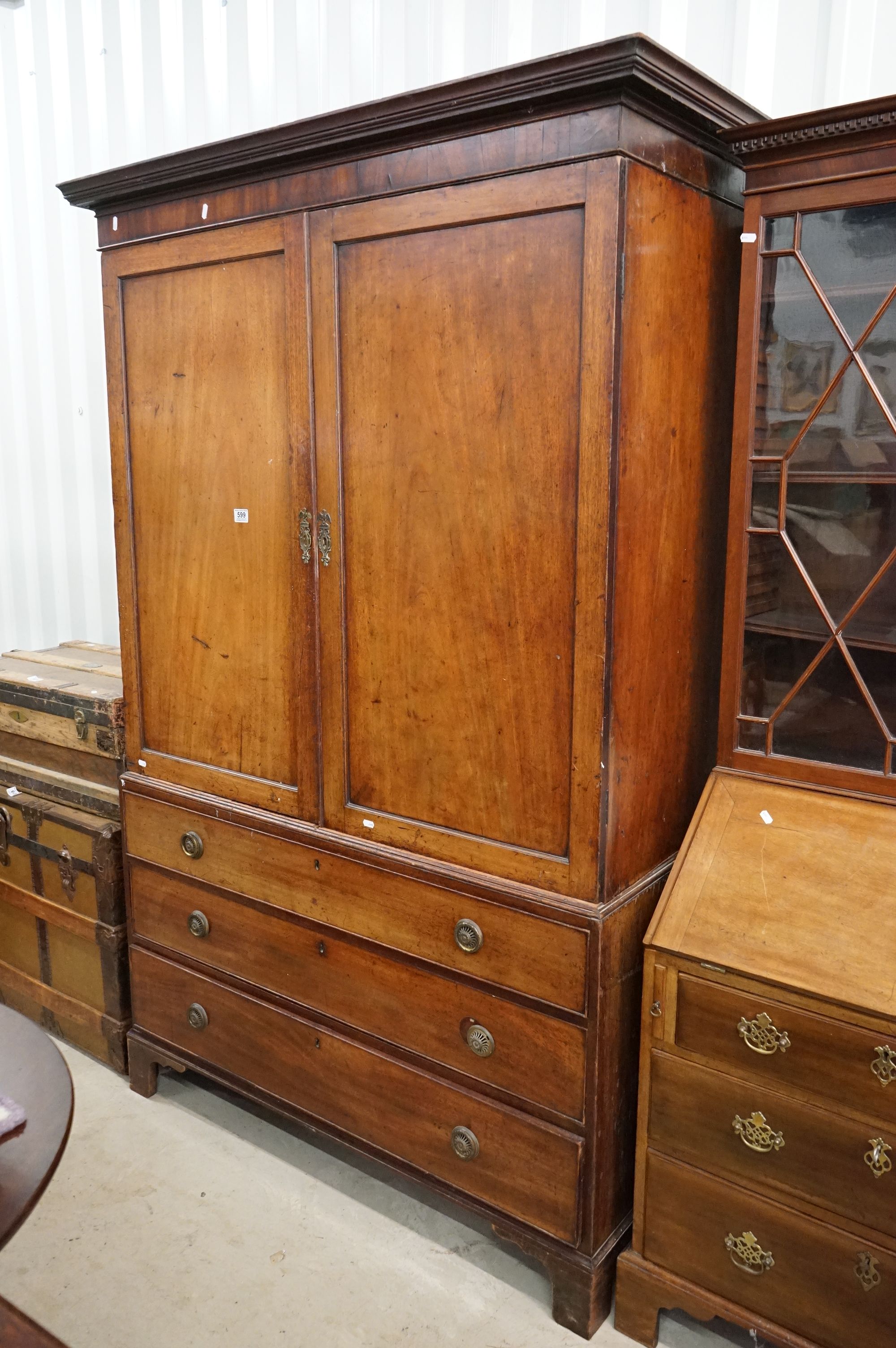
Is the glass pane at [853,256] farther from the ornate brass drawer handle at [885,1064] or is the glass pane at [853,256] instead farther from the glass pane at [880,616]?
the ornate brass drawer handle at [885,1064]

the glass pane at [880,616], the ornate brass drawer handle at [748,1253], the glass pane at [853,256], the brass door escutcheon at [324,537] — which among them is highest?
the glass pane at [853,256]

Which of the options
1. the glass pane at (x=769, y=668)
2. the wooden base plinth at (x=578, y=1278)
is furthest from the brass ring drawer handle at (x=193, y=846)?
the glass pane at (x=769, y=668)

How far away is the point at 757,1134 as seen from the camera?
5.61ft

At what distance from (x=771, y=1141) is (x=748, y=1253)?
23cm

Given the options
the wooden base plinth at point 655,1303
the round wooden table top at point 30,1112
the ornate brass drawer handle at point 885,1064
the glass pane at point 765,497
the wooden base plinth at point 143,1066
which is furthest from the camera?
the wooden base plinth at point 143,1066

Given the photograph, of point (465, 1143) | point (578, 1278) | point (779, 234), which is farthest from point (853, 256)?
point (578, 1278)

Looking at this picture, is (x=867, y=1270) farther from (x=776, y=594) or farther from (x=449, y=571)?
(x=449, y=571)

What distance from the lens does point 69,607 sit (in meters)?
3.62

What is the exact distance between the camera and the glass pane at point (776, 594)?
6.14ft

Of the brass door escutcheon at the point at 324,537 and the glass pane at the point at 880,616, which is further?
the brass door escutcheon at the point at 324,537

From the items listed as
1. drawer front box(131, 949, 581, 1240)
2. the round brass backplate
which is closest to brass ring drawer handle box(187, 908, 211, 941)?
the round brass backplate

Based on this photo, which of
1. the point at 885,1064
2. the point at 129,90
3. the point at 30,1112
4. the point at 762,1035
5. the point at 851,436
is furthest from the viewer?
the point at 129,90

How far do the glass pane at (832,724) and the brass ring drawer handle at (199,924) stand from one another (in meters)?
1.36

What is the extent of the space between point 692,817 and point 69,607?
8.19 feet
